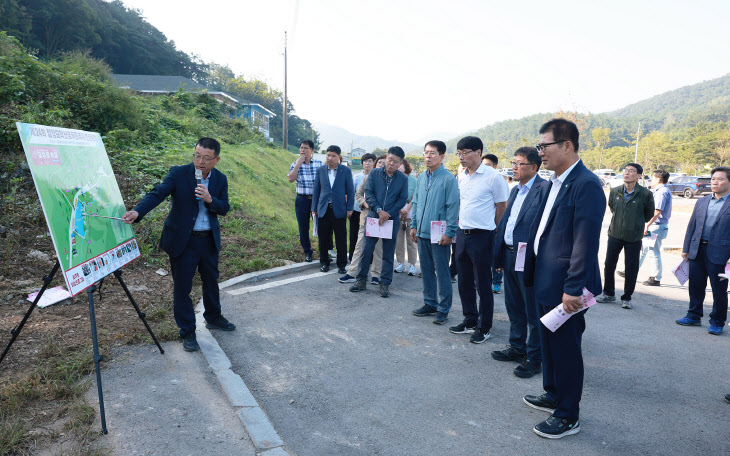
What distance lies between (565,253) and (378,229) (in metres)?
3.53

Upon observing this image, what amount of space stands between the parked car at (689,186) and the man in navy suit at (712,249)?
31665 millimetres

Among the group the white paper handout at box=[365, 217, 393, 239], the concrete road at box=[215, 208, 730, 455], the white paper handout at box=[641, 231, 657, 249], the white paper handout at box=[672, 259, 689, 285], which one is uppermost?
the white paper handout at box=[365, 217, 393, 239]

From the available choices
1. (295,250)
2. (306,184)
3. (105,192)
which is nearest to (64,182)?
(105,192)

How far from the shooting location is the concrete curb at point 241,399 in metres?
2.83

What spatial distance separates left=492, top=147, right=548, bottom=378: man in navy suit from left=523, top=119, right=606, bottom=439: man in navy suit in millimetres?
722

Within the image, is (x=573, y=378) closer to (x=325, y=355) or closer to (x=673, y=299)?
(x=325, y=355)

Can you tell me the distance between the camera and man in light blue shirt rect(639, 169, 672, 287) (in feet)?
24.2

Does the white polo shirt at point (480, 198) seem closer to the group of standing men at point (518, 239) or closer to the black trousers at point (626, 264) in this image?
the group of standing men at point (518, 239)

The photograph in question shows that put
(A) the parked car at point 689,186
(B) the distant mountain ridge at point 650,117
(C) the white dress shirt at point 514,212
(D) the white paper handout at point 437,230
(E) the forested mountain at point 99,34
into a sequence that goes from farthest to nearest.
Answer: (B) the distant mountain ridge at point 650,117, (E) the forested mountain at point 99,34, (A) the parked car at point 689,186, (D) the white paper handout at point 437,230, (C) the white dress shirt at point 514,212

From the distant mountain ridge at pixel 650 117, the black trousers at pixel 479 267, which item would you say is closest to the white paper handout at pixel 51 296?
the black trousers at pixel 479 267

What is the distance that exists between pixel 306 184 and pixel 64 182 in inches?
188

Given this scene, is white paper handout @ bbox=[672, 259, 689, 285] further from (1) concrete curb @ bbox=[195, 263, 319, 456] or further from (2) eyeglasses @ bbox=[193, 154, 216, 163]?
(2) eyeglasses @ bbox=[193, 154, 216, 163]

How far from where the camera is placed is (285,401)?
11.2ft

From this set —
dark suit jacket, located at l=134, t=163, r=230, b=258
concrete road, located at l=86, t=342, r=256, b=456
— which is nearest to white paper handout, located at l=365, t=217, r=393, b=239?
dark suit jacket, located at l=134, t=163, r=230, b=258
